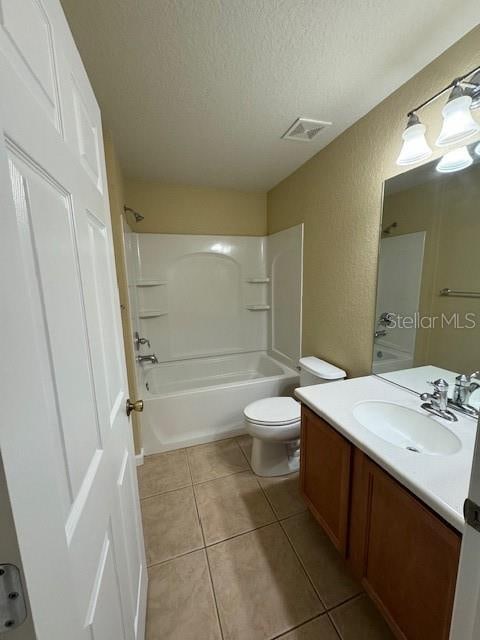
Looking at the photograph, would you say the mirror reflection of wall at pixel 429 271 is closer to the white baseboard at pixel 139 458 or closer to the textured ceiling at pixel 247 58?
the textured ceiling at pixel 247 58

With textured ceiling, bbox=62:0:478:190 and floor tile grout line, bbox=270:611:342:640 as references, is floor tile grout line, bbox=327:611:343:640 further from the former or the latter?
textured ceiling, bbox=62:0:478:190

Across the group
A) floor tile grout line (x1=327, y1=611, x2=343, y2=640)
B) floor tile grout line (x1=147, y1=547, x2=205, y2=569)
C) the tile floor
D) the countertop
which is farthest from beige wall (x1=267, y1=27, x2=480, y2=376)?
floor tile grout line (x1=147, y1=547, x2=205, y2=569)

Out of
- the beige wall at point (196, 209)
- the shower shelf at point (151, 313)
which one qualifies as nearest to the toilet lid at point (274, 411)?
the shower shelf at point (151, 313)

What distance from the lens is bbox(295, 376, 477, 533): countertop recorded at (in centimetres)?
77

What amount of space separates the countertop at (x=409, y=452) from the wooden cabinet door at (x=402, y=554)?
0.06 meters

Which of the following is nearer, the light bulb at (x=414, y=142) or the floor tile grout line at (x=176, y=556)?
the light bulb at (x=414, y=142)

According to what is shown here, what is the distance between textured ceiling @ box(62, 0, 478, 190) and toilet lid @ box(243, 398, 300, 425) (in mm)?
1925

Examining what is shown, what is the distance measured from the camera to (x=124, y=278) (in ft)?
6.24

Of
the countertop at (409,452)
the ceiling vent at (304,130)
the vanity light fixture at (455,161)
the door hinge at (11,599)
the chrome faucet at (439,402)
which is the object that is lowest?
the countertop at (409,452)

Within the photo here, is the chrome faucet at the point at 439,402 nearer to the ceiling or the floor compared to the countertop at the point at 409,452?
nearer to the ceiling

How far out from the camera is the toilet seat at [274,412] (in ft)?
5.95

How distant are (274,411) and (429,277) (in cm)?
128

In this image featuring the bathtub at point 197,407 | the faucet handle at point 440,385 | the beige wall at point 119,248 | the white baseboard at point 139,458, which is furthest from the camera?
the bathtub at point 197,407

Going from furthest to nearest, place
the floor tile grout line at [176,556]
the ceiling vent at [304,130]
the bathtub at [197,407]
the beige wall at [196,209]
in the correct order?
the beige wall at [196,209] → the bathtub at [197,407] → the ceiling vent at [304,130] → the floor tile grout line at [176,556]
